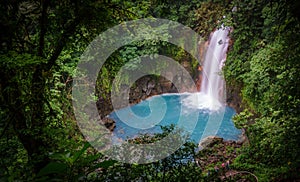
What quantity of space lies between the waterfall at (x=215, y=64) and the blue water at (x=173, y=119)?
0.73 meters

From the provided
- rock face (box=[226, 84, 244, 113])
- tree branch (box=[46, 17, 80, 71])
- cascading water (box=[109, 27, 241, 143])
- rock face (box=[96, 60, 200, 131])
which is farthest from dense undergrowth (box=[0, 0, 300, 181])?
rock face (box=[96, 60, 200, 131])

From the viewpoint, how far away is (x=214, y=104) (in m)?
8.92

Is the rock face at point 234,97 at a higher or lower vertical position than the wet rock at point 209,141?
higher

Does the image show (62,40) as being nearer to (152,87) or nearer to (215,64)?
(215,64)

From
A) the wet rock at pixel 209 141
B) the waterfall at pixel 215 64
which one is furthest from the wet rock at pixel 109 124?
the waterfall at pixel 215 64

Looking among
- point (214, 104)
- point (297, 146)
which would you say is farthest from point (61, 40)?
point (214, 104)

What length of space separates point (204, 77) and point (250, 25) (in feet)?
10.2

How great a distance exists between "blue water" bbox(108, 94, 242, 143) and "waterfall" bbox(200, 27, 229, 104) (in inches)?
28.6

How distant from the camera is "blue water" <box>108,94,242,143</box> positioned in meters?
7.25

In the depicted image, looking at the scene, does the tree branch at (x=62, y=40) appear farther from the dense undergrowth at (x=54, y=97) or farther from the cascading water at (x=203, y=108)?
the cascading water at (x=203, y=108)

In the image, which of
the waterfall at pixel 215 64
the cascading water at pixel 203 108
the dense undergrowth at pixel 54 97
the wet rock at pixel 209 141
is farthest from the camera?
the waterfall at pixel 215 64

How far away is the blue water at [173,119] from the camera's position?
23.8ft

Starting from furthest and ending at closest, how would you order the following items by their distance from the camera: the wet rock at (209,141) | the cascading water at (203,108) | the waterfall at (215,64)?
the waterfall at (215,64) → the cascading water at (203,108) → the wet rock at (209,141)

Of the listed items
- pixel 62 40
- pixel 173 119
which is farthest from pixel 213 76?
pixel 62 40
